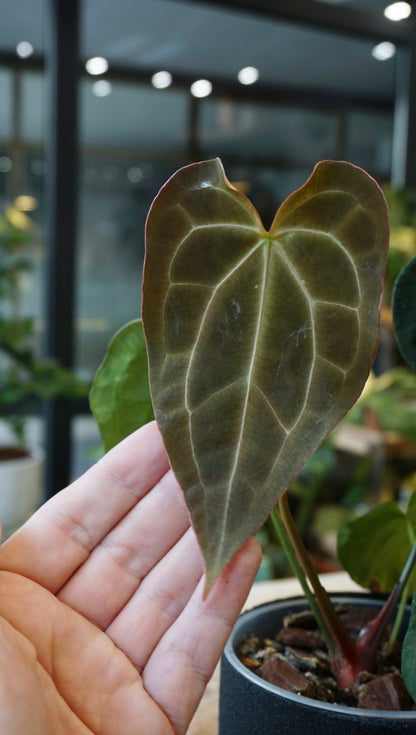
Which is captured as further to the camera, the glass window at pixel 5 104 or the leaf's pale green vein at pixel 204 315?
the glass window at pixel 5 104

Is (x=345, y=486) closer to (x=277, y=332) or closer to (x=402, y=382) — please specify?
(x=402, y=382)

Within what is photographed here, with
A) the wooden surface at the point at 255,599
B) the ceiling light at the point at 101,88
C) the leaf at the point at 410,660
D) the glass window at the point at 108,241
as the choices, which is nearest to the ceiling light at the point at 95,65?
the ceiling light at the point at 101,88

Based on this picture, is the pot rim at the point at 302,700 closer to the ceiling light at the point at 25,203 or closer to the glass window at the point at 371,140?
the ceiling light at the point at 25,203

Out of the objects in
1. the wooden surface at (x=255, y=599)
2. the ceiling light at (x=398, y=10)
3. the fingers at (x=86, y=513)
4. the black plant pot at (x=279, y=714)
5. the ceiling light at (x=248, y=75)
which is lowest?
the wooden surface at (x=255, y=599)

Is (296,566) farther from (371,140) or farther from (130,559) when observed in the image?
(371,140)

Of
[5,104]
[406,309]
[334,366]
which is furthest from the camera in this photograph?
[5,104]

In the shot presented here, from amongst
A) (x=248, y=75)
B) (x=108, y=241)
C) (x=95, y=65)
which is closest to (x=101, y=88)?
(x=95, y=65)
